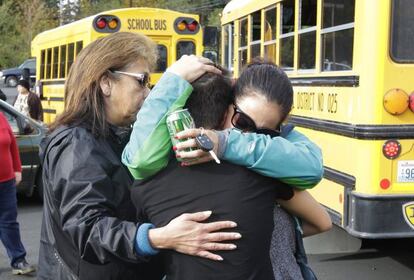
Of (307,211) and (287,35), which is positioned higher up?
(287,35)

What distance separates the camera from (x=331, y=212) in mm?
4773

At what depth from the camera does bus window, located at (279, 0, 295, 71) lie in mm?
5480

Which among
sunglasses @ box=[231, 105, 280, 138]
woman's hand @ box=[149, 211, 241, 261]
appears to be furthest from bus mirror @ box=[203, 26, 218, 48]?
woman's hand @ box=[149, 211, 241, 261]

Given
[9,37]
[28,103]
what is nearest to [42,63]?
[28,103]

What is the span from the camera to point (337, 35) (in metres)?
4.71

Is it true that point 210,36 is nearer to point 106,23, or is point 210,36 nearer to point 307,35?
point 106,23

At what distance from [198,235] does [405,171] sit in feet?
9.51

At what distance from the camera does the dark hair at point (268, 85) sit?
172 centimetres

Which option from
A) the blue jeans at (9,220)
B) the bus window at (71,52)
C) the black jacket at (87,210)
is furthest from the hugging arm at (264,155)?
the bus window at (71,52)

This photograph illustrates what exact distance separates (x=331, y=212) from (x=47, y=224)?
305 centimetres

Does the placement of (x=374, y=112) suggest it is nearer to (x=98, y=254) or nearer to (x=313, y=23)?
(x=313, y=23)

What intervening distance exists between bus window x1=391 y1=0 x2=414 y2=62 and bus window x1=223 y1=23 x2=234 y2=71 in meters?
3.60

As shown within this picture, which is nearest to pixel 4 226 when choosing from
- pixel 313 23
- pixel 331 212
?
pixel 331 212

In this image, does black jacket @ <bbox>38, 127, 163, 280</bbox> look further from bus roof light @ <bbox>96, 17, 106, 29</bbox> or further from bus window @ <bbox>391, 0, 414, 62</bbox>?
bus roof light @ <bbox>96, 17, 106, 29</bbox>
